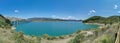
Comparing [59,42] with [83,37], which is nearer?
[83,37]

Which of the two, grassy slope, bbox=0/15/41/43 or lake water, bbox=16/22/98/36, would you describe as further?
lake water, bbox=16/22/98/36

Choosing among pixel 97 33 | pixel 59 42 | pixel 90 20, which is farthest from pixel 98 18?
pixel 97 33

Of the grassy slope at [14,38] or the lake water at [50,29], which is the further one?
the lake water at [50,29]

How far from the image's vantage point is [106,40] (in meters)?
10.7

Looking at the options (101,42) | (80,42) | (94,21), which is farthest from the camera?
(94,21)

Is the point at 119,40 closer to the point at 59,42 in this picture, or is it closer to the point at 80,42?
the point at 80,42

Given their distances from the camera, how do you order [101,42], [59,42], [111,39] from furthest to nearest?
[59,42] → [101,42] → [111,39]

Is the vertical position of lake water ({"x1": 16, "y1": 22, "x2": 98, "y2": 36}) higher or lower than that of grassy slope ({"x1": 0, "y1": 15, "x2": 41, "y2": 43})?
lower

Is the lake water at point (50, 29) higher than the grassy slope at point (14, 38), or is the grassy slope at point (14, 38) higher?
the grassy slope at point (14, 38)

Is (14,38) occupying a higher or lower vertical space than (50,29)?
higher

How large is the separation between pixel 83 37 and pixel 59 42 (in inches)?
331

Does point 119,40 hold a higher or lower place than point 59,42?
higher

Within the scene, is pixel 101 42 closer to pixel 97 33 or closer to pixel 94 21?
pixel 97 33

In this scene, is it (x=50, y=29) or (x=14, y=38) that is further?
(x=50, y=29)
